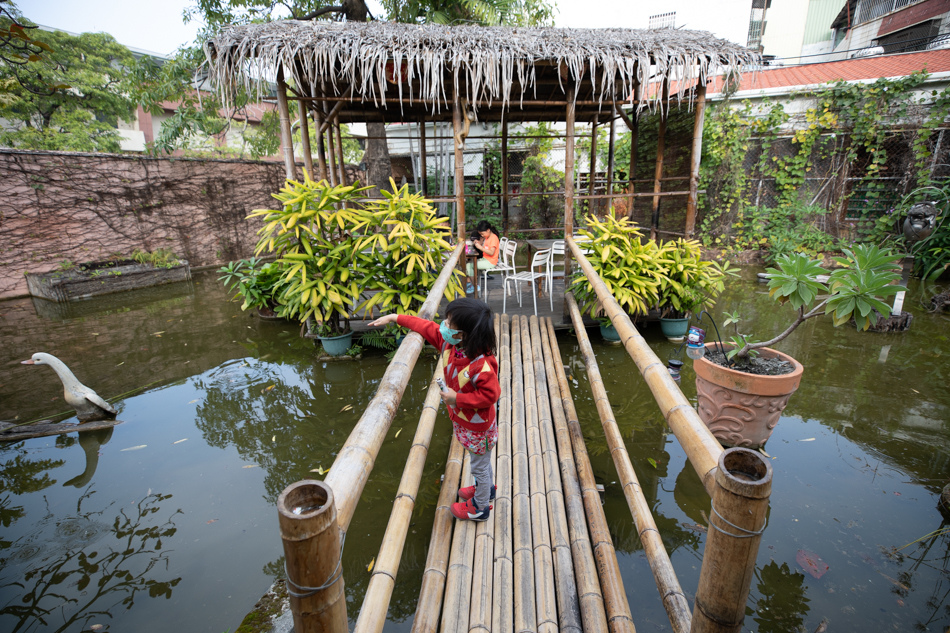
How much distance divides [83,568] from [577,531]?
260 centimetres

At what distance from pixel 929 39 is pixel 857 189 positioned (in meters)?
10.3

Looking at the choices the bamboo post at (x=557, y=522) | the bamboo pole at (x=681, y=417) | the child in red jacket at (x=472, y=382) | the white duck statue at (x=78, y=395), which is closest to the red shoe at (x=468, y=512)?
the child in red jacket at (x=472, y=382)

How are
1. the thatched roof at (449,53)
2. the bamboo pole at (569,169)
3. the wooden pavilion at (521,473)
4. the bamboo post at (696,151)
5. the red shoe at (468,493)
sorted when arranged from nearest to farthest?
the wooden pavilion at (521,473)
the red shoe at (468,493)
the thatched roof at (449,53)
the bamboo pole at (569,169)
the bamboo post at (696,151)

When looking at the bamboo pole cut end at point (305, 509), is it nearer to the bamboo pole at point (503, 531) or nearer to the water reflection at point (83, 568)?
the bamboo pole at point (503, 531)

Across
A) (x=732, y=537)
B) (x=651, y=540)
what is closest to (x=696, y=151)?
(x=651, y=540)

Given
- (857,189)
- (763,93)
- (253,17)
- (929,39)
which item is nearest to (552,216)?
(763,93)

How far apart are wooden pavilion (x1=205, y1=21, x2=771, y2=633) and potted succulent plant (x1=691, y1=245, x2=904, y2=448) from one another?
888 millimetres

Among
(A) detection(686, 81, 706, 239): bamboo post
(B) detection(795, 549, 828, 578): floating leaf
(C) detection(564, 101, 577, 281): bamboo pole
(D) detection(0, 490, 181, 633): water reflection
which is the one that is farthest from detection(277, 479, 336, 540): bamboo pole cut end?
(A) detection(686, 81, 706, 239): bamboo post

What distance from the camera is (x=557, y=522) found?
1.96 m

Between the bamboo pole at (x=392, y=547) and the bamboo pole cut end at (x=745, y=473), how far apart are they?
921 mm

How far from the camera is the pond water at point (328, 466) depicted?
6.93 feet

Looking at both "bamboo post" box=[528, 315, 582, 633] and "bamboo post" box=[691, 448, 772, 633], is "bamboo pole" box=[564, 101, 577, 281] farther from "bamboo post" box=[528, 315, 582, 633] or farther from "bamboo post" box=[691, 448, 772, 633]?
"bamboo post" box=[691, 448, 772, 633]

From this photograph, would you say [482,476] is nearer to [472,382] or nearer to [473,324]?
[472,382]

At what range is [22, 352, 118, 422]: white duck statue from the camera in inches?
138
